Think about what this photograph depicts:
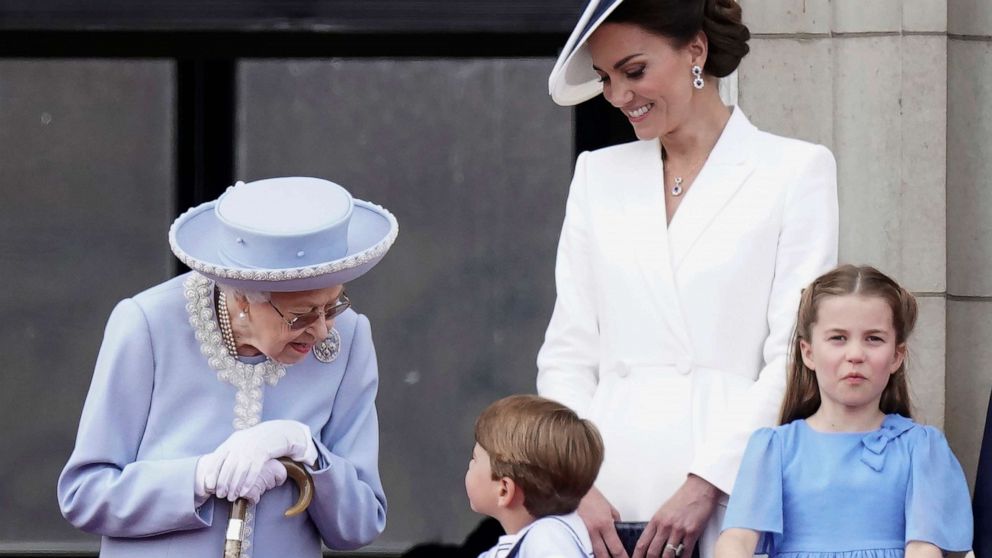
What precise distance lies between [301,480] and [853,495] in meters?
1.02

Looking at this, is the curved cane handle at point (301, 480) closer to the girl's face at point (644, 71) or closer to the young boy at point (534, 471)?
the young boy at point (534, 471)

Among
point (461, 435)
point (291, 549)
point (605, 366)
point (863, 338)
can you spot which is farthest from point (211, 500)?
point (461, 435)

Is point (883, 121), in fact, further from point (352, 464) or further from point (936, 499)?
point (352, 464)

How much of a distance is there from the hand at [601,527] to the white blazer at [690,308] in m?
0.11

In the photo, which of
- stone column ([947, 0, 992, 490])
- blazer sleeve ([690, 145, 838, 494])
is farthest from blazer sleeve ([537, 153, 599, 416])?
stone column ([947, 0, 992, 490])

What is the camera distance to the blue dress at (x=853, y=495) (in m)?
3.33

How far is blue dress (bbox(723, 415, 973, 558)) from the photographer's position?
333 centimetres

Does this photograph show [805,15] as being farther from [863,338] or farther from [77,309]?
[77,309]

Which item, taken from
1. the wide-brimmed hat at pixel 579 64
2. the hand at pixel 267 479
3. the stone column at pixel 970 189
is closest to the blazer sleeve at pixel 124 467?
the hand at pixel 267 479

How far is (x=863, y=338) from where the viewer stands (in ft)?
11.2

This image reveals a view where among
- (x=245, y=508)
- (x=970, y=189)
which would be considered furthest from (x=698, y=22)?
(x=970, y=189)

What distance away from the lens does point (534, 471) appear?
324 cm

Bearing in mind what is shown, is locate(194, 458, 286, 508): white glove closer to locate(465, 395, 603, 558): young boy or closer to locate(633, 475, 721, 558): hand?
locate(465, 395, 603, 558): young boy

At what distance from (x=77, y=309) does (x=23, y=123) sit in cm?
58
